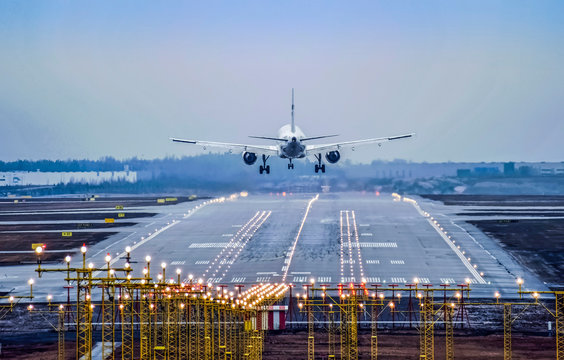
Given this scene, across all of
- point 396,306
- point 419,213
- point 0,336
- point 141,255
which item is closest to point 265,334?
point 396,306

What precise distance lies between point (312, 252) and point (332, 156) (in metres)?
15.0

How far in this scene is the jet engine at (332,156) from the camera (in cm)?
13512

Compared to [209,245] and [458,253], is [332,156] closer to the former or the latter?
[458,253]

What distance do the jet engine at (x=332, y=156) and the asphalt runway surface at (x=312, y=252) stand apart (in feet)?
45.1

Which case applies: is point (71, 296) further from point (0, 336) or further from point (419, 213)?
point (419, 213)

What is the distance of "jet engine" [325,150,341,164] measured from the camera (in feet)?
443

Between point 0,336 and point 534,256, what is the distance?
77719 millimetres

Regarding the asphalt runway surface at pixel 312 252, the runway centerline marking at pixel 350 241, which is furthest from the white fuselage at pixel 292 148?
the runway centerline marking at pixel 350 241

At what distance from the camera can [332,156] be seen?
13550 cm

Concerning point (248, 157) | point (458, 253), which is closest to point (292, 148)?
point (248, 157)

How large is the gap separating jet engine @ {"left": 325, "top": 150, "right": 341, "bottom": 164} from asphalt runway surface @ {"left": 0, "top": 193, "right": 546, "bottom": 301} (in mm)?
13736

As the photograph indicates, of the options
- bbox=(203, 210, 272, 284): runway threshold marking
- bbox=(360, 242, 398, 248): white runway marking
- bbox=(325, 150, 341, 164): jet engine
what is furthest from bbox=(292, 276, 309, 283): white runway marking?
bbox=(360, 242, 398, 248): white runway marking

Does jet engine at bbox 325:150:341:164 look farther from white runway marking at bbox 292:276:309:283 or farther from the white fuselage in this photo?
white runway marking at bbox 292:276:309:283

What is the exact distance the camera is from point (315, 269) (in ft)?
386
